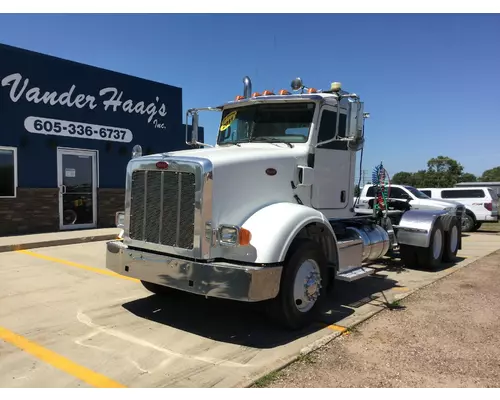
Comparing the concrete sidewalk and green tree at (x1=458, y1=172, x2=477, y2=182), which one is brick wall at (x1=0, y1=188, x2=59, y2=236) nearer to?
the concrete sidewalk

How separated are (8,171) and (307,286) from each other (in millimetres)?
8773

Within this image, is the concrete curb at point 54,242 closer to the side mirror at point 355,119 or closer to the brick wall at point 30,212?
the brick wall at point 30,212

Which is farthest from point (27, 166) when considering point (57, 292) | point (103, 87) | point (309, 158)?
point (309, 158)

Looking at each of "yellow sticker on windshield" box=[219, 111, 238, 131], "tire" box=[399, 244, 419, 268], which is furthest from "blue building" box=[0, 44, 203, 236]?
"tire" box=[399, 244, 419, 268]

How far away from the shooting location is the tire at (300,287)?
175 inches

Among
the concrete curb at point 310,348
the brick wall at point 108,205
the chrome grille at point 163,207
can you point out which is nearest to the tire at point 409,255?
the concrete curb at point 310,348

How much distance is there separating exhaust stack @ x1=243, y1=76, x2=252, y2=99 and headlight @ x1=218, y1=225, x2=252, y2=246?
2.77m

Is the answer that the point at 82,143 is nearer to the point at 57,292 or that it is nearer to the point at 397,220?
the point at 57,292

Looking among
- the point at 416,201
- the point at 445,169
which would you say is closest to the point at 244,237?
the point at 416,201

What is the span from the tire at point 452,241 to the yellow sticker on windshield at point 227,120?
17.1 feet

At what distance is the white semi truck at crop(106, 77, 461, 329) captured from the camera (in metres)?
4.22

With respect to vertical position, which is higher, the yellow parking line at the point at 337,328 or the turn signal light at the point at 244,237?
the turn signal light at the point at 244,237

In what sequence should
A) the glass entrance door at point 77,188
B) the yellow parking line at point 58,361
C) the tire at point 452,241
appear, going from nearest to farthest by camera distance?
the yellow parking line at point 58,361, the tire at point 452,241, the glass entrance door at point 77,188

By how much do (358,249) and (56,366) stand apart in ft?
12.6
